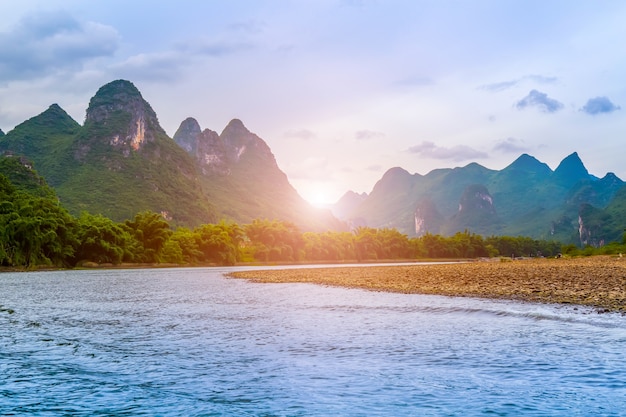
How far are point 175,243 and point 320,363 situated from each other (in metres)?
111

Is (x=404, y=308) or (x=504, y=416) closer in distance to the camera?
(x=504, y=416)

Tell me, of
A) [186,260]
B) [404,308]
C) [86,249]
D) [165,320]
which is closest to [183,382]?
[165,320]

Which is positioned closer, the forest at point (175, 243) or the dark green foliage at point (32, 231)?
the dark green foliage at point (32, 231)

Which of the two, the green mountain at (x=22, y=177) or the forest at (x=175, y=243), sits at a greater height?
the green mountain at (x=22, y=177)

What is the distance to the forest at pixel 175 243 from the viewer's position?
7944 centimetres

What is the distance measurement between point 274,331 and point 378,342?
14.4 ft

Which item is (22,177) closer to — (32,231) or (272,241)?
(32,231)

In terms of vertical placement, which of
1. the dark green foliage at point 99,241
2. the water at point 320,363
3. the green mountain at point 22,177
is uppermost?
the green mountain at point 22,177

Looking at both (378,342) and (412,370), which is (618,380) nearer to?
(412,370)

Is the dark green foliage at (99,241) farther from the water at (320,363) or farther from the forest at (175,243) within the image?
the water at (320,363)

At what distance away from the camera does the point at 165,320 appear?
73.2ft

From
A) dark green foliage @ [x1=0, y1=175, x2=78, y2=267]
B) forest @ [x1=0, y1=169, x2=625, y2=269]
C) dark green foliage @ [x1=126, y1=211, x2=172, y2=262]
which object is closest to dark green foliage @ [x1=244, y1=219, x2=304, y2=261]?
forest @ [x1=0, y1=169, x2=625, y2=269]

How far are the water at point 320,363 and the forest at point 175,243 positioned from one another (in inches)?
2498

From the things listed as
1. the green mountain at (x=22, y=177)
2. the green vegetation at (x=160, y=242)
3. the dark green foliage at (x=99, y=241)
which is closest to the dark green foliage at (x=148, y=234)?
the green vegetation at (x=160, y=242)
